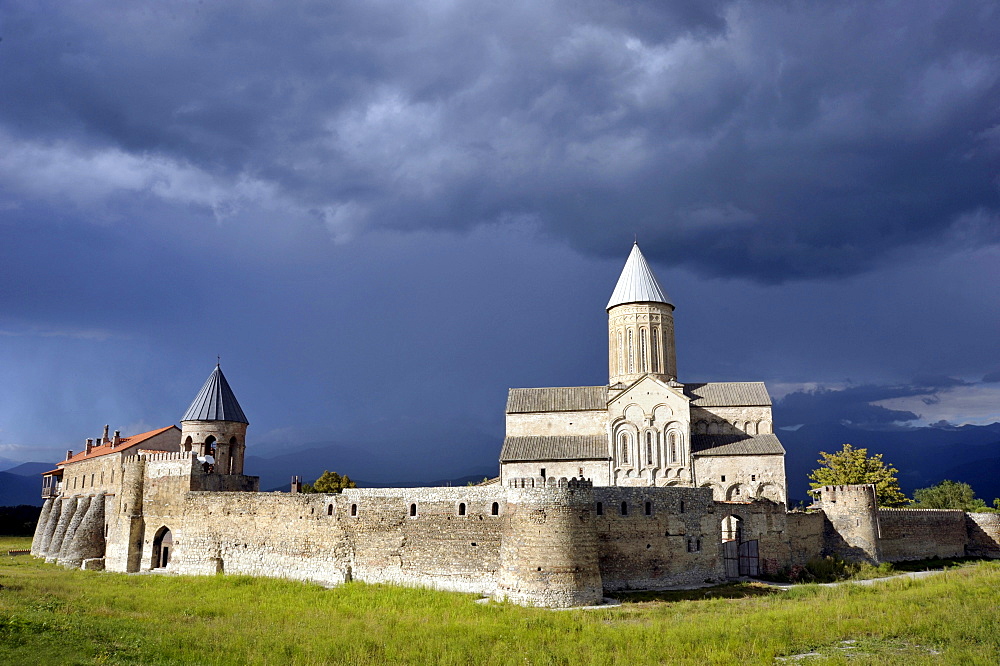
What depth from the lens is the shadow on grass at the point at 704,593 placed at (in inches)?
871

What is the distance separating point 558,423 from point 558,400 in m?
1.30

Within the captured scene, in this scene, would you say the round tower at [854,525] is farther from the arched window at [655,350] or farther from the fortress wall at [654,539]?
the arched window at [655,350]

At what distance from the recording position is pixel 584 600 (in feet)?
68.6

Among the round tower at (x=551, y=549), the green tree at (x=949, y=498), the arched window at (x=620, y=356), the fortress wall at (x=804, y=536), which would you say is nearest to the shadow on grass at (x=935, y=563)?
the fortress wall at (x=804, y=536)

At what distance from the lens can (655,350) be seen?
3903cm

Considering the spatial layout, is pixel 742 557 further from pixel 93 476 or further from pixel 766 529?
pixel 93 476

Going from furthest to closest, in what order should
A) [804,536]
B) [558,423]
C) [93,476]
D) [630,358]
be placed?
[630,358] → [558,423] → [93,476] → [804,536]

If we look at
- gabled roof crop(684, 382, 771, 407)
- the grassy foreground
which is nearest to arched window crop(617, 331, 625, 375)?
gabled roof crop(684, 382, 771, 407)

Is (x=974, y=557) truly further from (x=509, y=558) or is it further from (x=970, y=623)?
(x=509, y=558)

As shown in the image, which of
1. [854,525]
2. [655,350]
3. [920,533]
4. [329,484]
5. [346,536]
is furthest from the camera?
[329,484]

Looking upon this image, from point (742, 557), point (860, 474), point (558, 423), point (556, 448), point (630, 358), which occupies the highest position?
point (630, 358)

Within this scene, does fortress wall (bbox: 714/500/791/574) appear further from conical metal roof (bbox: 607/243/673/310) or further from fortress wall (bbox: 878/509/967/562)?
conical metal roof (bbox: 607/243/673/310)

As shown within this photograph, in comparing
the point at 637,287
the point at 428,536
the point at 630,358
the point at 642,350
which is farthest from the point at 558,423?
the point at 428,536

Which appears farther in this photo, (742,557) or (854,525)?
(854,525)
